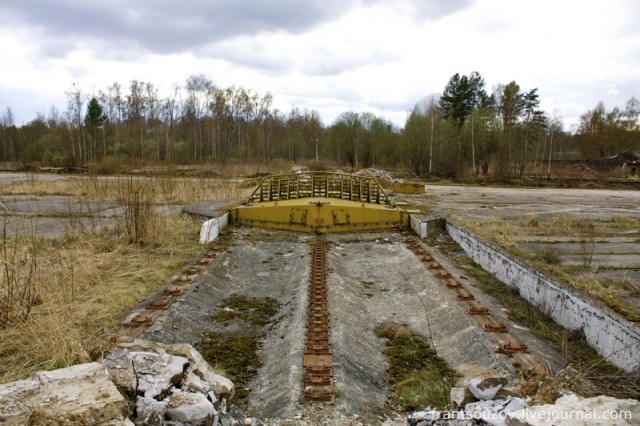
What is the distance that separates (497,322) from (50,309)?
4.26 m

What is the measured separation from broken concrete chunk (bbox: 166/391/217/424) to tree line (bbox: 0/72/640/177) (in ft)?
74.9

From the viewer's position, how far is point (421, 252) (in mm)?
8188

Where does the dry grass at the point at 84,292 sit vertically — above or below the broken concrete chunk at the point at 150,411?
below

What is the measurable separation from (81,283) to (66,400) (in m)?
3.72

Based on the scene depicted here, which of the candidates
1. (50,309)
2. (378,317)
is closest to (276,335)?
(378,317)

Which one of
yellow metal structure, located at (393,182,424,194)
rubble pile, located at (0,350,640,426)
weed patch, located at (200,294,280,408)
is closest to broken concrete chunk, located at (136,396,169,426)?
rubble pile, located at (0,350,640,426)

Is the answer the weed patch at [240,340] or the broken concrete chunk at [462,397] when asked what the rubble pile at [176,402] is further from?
the weed patch at [240,340]

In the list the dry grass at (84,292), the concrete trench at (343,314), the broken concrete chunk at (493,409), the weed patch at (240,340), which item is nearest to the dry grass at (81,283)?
the dry grass at (84,292)

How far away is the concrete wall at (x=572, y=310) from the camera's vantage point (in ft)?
12.9

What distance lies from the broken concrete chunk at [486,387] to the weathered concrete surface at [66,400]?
78.6 inches

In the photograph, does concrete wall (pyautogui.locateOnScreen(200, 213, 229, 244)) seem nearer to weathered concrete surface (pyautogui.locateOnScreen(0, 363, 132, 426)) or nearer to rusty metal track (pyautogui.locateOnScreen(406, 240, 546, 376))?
rusty metal track (pyautogui.locateOnScreen(406, 240, 546, 376))

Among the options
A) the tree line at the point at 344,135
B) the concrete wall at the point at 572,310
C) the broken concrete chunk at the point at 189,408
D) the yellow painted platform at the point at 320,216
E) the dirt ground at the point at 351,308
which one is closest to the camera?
the broken concrete chunk at the point at 189,408

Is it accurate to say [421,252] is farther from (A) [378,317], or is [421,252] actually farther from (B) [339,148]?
(B) [339,148]

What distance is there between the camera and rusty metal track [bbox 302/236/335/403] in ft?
11.1
